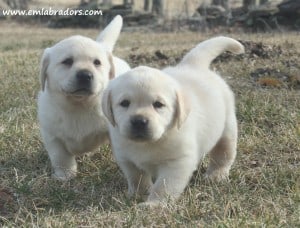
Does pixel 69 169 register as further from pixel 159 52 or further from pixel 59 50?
pixel 159 52

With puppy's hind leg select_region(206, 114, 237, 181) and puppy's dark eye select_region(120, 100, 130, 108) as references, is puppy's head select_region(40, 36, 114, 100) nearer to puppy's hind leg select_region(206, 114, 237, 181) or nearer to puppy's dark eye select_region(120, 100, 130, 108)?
puppy's dark eye select_region(120, 100, 130, 108)

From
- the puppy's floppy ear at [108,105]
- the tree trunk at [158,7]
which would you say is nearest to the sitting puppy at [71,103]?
the puppy's floppy ear at [108,105]

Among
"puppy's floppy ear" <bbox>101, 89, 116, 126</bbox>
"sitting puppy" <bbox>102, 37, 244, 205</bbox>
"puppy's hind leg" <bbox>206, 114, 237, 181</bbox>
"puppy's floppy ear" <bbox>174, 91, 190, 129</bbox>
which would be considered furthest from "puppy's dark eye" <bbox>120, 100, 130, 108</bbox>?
"puppy's hind leg" <bbox>206, 114, 237, 181</bbox>

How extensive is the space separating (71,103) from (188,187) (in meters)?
0.95

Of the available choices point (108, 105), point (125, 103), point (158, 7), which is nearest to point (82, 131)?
point (108, 105)

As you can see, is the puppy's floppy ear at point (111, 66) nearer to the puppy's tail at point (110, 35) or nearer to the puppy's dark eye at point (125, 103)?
the puppy's tail at point (110, 35)

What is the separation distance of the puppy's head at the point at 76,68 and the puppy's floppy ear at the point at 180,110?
694 mm

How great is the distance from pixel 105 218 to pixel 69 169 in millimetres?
1030

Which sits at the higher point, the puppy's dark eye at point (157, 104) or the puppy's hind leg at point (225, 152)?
the puppy's dark eye at point (157, 104)

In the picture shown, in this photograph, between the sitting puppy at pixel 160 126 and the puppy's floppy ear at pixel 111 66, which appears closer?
the sitting puppy at pixel 160 126

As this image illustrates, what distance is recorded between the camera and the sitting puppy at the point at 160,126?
9.96 ft

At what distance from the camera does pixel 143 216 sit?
2822 mm

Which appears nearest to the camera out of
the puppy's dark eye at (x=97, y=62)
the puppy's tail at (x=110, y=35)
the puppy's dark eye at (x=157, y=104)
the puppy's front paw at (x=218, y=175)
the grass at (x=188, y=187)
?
the grass at (x=188, y=187)

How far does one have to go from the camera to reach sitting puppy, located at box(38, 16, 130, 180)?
369 cm
